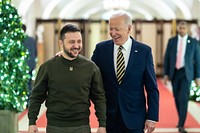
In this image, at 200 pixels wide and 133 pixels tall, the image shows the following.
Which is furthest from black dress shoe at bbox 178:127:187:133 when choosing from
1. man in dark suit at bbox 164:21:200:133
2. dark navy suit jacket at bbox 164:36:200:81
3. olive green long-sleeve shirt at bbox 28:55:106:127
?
olive green long-sleeve shirt at bbox 28:55:106:127

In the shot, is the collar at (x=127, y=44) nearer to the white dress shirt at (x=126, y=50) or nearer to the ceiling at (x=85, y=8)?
the white dress shirt at (x=126, y=50)

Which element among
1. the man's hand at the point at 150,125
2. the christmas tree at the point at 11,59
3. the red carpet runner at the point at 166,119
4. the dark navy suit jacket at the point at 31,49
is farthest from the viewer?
the dark navy suit jacket at the point at 31,49

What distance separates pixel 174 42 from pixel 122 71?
3575 mm

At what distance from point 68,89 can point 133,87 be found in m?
0.60

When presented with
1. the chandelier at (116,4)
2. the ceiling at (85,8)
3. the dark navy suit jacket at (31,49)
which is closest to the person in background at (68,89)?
the dark navy suit jacket at (31,49)

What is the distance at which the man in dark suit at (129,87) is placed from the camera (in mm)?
3600

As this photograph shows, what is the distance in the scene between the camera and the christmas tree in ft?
19.9

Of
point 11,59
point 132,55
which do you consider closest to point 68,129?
point 132,55

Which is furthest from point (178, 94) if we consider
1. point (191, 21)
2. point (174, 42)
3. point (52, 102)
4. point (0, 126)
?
point (191, 21)

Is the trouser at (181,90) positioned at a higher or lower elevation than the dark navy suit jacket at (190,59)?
lower

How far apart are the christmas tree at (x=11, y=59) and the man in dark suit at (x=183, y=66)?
2.21 metres

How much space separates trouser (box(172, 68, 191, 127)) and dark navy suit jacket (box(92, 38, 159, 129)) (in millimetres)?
3252

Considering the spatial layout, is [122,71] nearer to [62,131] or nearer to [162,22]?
[62,131]

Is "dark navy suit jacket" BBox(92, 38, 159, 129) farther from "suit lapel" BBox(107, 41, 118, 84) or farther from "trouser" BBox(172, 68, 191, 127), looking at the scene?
"trouser" BBox(172, 68, 191, 127)
